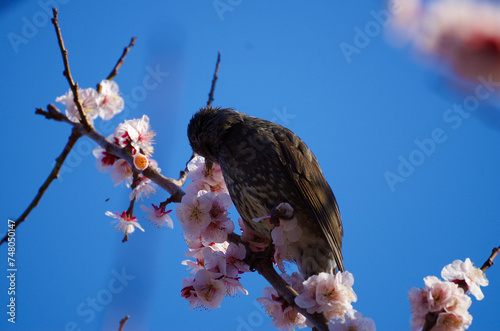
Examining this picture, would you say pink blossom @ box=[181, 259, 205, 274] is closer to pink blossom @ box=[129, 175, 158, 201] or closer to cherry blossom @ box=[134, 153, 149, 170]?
pink blossom @ box=[129, 175, 158, 201]

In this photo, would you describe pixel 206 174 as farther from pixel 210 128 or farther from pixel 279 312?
pixel 279 312

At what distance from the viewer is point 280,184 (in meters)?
2.57

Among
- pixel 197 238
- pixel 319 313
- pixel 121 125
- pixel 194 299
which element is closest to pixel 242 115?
pixel 121 125

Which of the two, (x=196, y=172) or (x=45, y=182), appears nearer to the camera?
(x=45, y=182)

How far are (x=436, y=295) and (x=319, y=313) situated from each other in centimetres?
46

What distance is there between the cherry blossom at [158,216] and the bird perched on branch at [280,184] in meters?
0.47

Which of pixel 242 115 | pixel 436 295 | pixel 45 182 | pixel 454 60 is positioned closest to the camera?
pixel 454 60

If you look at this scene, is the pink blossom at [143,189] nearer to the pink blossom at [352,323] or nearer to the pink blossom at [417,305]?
the pink blossom at [352,323]

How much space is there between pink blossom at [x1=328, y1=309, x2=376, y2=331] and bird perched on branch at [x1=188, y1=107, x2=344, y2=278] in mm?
625

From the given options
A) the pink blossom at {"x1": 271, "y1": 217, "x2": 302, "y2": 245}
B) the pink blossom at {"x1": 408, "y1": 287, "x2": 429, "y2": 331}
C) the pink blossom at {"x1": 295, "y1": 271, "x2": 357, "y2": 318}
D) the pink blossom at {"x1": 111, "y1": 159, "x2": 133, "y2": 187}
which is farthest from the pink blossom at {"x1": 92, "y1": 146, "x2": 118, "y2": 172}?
the pink blossom at {"x1": 408, "y1": 287, "x2": 429, "y2": 331}

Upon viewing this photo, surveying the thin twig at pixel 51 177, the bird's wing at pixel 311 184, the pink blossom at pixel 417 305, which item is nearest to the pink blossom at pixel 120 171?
the thin twig at pixel 51 177

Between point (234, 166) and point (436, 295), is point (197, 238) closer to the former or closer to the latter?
point (234, 166)

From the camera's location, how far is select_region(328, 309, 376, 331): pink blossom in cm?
170

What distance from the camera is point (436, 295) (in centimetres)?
172
